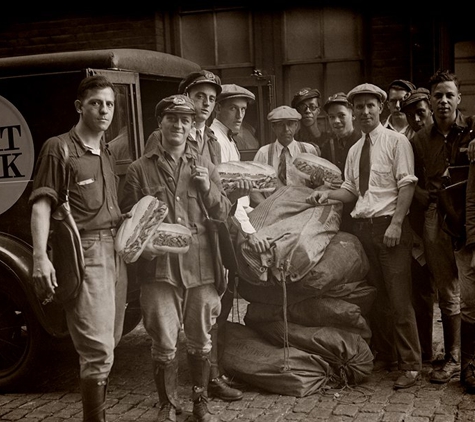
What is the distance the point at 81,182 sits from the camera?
12.0 ft

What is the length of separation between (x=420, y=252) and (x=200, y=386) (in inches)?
76.2

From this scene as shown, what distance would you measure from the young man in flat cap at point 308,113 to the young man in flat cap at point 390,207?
939 mm

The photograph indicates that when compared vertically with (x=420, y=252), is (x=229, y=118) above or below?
above

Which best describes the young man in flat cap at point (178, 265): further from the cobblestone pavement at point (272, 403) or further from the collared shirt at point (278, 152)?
the collared shirt at point (278, 152)

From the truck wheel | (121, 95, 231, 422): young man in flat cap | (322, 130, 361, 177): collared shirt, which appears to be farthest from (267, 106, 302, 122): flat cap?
the truck wheel

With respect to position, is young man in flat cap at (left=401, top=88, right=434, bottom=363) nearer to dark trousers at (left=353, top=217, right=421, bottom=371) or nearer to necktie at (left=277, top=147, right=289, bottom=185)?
dark trousers at (left=353, top=217, right=421, bottom=371)

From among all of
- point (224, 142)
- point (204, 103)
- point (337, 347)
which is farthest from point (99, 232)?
point (337, 347)

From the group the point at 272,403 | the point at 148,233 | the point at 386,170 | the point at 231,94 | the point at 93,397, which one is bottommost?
the point at 272,403

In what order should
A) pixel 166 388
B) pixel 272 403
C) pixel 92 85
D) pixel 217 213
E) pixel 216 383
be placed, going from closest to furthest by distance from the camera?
pixel 92 85
pixel 166 388
pixel 217 213
pixel 272 403
pixel 216 383

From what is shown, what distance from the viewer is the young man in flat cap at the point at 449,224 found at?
4.33m

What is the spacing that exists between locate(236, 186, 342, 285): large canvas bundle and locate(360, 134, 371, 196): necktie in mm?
274

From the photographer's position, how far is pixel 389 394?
4.38 meters

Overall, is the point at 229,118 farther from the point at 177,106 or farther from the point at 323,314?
the point at 323,314

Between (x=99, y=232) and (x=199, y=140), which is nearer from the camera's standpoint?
(x=99, y=232)
